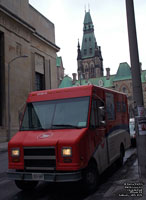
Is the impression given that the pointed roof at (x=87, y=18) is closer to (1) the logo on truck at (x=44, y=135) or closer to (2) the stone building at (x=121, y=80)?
(2) the stone building at (x=121, y=80)

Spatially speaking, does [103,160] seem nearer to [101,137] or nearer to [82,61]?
[101,137]

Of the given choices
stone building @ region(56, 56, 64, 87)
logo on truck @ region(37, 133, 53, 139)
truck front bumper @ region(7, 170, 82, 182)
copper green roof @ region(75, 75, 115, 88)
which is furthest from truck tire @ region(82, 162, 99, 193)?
copper green roof @ region(75, 75, 115, 88)

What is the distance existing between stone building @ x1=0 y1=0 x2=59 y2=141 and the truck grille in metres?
19.8

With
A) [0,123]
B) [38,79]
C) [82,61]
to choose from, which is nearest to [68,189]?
A: [0,123]

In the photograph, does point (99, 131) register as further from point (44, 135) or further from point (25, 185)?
point (25, 185)

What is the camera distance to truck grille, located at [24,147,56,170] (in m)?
5.63

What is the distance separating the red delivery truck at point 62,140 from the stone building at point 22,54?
1871 centimetres

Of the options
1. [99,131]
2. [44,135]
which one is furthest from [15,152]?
[99,131]

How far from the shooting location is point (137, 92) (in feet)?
22.1

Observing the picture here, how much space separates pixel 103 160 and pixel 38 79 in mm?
30199

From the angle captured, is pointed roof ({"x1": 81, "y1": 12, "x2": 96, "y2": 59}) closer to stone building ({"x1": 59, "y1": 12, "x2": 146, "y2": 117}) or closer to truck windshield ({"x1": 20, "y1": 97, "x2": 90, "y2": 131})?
stone building ({"x1": 59, "y1": 12, "x2": 146, "y2": 117})

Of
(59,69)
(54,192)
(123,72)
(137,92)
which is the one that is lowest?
(54,192)

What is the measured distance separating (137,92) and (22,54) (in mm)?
26168

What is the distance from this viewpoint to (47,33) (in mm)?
39062
